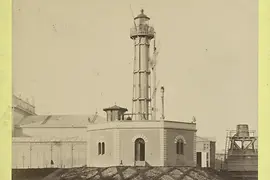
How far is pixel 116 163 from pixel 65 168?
22cm

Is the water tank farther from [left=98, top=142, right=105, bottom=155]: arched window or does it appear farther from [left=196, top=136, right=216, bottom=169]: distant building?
[left=98, top=142, right=105, bottom=155]: arched window

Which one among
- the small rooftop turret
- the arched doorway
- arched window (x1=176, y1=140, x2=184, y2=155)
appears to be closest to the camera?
the small rooftop turret

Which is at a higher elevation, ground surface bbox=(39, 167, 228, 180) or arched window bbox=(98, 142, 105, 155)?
arched window bbox=(98, 142, 105, 155)

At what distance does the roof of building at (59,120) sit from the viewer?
2004 millimetres

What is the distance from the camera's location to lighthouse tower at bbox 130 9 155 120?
196cm

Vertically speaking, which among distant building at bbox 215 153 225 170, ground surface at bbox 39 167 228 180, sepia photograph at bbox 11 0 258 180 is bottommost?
ground surface at bbox 39 167 228 180

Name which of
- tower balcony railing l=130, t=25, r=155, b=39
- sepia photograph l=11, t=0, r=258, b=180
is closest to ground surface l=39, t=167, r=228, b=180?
sepia photograph l=11, t=0, r=258, b=180

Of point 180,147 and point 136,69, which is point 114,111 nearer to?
point 136,69

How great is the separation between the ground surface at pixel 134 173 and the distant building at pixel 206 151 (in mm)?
33

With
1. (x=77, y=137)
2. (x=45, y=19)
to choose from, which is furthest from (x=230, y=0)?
(x=77, y=137)

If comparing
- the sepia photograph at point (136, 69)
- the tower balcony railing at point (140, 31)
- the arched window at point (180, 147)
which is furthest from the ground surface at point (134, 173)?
the tower balcony railing at point (140, 31)

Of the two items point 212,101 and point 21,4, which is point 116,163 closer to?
point 212,101

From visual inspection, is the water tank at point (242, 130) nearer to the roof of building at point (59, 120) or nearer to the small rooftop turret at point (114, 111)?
the small rooftop turret at point (114, 111)

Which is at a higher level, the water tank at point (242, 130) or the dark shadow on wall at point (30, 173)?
the water tank at point (242, 130)
